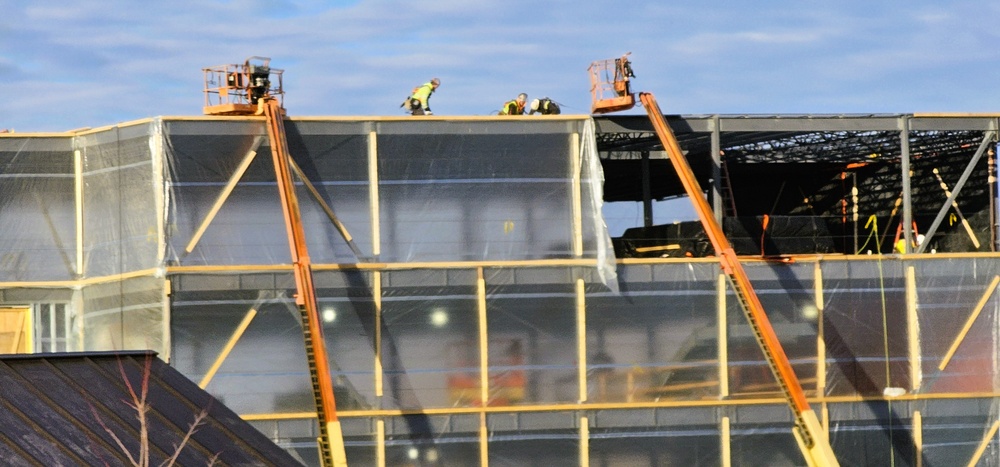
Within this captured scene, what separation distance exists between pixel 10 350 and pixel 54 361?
13774mm

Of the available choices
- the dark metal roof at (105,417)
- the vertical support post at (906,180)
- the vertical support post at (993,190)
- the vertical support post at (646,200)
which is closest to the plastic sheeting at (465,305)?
the vertical support post at (906,180)

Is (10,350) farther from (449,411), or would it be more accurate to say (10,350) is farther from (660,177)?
(660,177)

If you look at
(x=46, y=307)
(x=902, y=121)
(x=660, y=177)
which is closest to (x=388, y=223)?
(x=46, y=307)

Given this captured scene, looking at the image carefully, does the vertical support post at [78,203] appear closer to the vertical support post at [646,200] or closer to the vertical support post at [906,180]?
the vertical support post at [646,200]

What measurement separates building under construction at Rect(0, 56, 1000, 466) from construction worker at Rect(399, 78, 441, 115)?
268 centimetres

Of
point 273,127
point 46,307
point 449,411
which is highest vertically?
point 273,127

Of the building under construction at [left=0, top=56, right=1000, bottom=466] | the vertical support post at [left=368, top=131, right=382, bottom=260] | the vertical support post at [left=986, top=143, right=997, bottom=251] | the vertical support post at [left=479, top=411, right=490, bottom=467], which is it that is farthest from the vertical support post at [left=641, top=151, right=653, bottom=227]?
the vertical support post at [left=986, top=143, right=997, bottom=251]

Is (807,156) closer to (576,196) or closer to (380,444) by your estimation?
(576,196)

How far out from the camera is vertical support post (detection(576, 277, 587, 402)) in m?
33.7

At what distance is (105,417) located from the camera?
19734 mm

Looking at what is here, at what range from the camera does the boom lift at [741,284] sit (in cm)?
3062

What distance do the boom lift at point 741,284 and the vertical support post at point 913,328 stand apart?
3593mm

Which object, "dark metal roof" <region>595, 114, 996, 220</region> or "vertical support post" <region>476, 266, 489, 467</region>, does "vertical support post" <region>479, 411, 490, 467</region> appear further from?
"dark metal roof" <region>595, 114, 996, 220</region>

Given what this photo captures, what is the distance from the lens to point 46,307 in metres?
34.3
